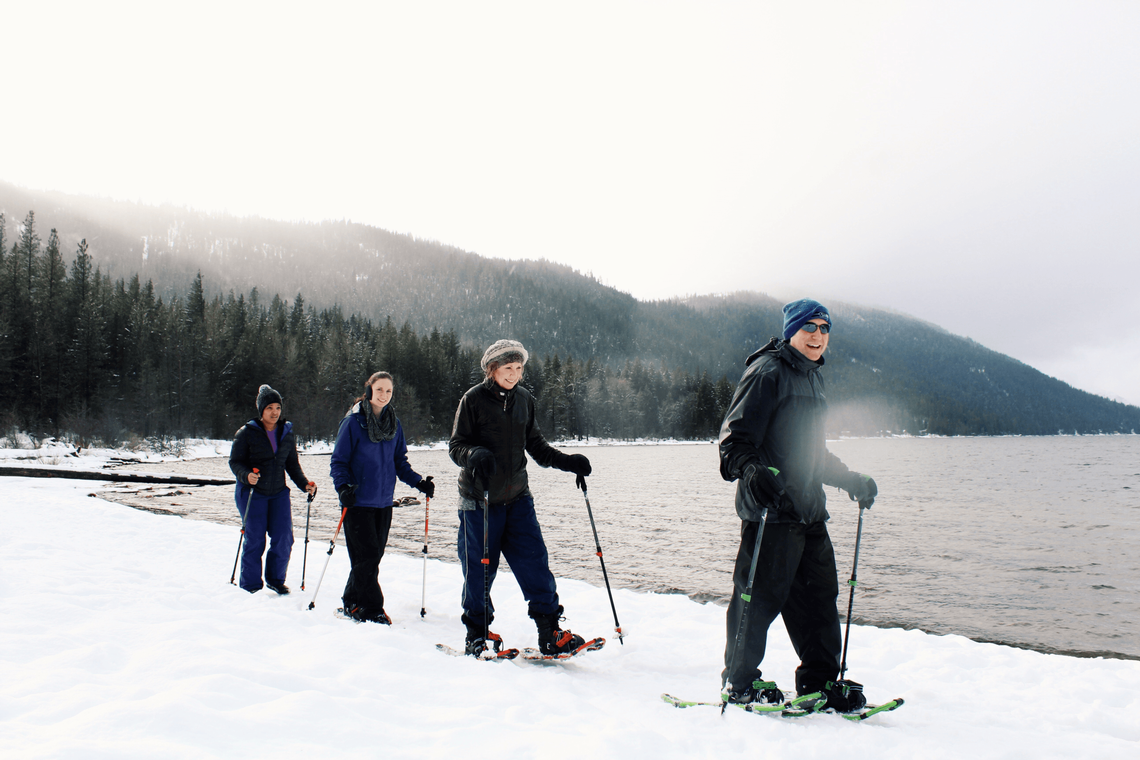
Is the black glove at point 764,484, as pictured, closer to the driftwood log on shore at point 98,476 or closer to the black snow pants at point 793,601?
the black snow pants at point 793,601

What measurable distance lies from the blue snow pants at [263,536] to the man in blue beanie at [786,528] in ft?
16.1

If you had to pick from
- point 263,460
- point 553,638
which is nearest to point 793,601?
point 553,638

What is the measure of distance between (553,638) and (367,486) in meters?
2.32

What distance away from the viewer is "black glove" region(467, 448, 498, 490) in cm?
412

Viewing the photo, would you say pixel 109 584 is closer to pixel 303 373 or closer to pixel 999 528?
pixel 999 528

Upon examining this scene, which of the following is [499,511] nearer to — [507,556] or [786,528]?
[507,556]

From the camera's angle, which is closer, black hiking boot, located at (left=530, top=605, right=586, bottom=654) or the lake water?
black hiking boot, located at (left=530, top=605, right=586, bottom=654)

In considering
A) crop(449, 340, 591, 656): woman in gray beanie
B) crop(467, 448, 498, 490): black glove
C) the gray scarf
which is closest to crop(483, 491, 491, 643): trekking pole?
crop(449, 340, 591, 656): woman in gray beanie

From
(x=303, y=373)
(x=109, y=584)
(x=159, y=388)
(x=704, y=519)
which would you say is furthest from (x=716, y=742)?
(x=303, y=373)

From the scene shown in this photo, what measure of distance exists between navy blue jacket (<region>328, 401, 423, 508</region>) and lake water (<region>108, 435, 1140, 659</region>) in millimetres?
1673

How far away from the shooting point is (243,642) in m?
3.79

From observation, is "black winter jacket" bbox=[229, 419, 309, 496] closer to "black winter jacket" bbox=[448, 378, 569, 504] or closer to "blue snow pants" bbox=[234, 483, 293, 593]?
"blue snow pants" bbox=[234, 483, 293, 593]

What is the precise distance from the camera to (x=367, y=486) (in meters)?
5.48

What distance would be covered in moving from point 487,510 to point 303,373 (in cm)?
6124
